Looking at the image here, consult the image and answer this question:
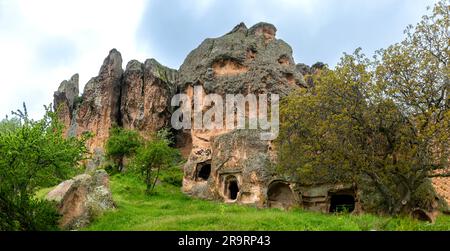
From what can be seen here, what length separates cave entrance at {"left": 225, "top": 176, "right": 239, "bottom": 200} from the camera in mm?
32359

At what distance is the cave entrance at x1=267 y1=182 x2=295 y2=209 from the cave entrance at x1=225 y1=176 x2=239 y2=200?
2.58 meters

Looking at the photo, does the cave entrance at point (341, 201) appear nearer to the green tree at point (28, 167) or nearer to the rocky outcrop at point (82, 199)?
the rocky outcrop at point (82, 199)

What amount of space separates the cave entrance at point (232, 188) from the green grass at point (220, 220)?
2.78 metres

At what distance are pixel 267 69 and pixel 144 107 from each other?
12.8m

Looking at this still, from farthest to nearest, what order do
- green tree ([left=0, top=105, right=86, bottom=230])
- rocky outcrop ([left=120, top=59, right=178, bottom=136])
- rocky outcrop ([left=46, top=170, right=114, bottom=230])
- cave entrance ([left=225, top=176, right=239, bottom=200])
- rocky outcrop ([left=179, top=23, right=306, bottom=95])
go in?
rocky outcrop ([left=120, top=59, right=178, bottom=136]), rocky outcrop ([left=179, top=23, right=306, bottom=95]), cave entrance ([left=225, top=176, right=239, bottom=200]), rocky outcrop ([left=46, top=170, right=114, bottom=230]), green tree ([left=0, top=105, right=86, bottom=230])

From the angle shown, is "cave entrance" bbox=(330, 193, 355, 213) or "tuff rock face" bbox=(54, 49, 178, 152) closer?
"cave entrance" bbox=(330, 193, 355, 213)

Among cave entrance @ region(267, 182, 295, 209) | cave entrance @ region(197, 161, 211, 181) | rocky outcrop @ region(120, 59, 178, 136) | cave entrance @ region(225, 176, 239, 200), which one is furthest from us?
rocky outcrop @ region(120, 59, 178, 136)

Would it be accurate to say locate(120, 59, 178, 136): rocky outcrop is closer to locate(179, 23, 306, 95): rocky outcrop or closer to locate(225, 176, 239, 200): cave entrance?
locate(179, 23, 306, 95): rocky outcrop

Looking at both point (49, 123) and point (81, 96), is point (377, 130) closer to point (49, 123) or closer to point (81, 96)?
point (49, 123)

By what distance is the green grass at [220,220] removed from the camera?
59.2 feet

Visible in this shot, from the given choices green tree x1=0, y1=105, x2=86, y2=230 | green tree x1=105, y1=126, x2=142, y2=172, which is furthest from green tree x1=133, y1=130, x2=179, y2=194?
green tree x1=0, y1=105, x2=86, y2=230

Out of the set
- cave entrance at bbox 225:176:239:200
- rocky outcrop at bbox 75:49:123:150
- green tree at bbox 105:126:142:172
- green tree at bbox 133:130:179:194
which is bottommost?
cave entrance at bbox 225:176:239:200

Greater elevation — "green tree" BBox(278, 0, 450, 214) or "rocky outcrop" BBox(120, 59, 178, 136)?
"rocky outcrop" BBox(120, 59, 178, 136)

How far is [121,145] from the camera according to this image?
39.2m
